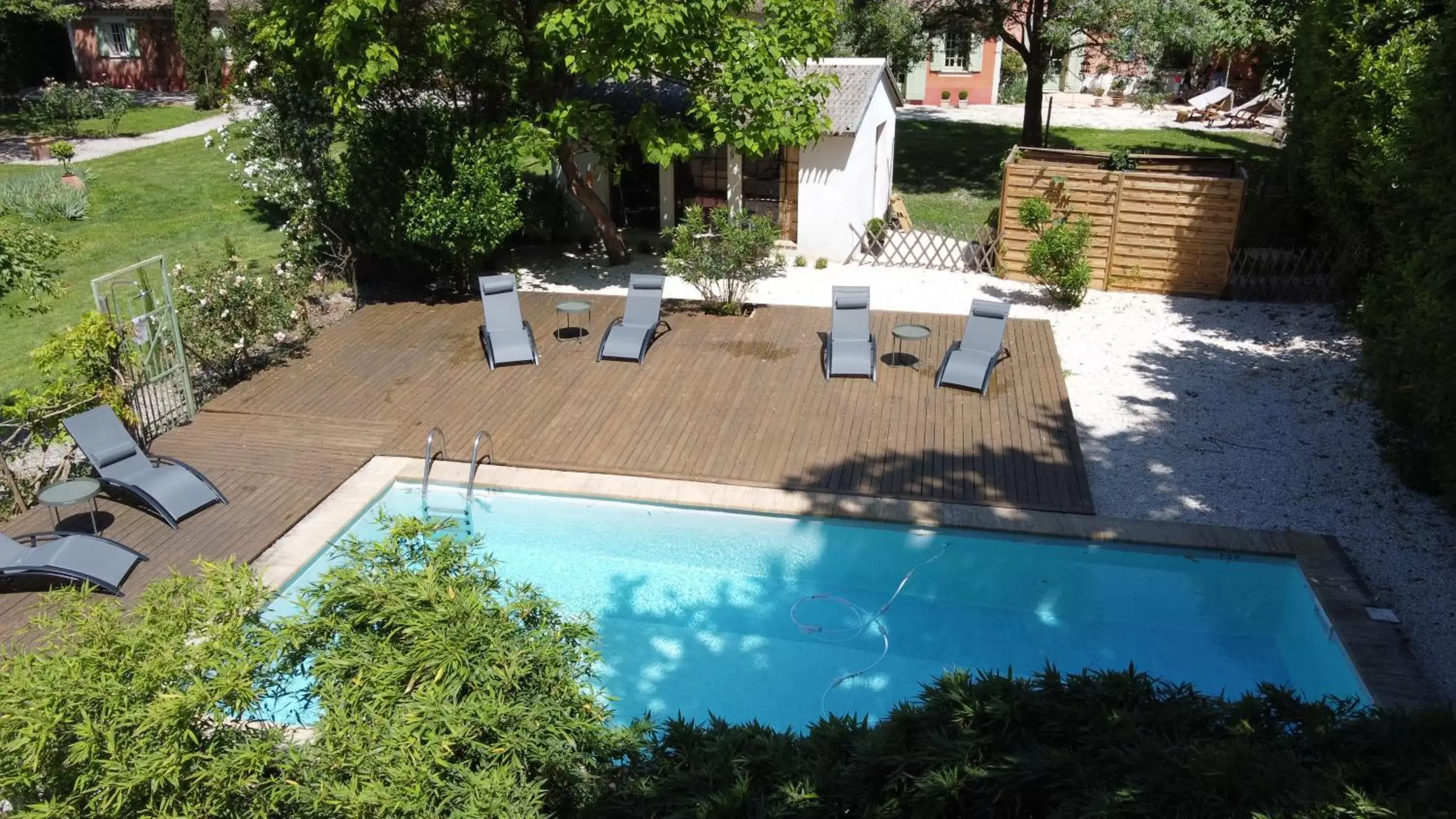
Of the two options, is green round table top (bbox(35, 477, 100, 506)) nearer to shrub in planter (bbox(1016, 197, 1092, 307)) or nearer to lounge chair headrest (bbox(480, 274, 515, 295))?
lounge chair headrest (bbox(480, 274, 515, 295))

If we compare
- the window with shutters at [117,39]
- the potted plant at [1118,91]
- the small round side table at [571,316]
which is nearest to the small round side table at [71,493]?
the small round side table at [571,316]

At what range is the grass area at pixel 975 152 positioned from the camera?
23.0 metres

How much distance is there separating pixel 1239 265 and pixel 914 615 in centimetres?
1094

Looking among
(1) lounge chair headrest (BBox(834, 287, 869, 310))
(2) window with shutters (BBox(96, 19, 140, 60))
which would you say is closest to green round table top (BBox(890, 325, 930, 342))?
(1) lounge chair headrest (BBox(834, 287, 869, 310))

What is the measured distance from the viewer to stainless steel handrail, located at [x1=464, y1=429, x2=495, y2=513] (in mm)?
11414

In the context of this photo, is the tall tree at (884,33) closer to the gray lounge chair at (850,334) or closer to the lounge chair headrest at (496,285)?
the gray lounge chair at (850,334)

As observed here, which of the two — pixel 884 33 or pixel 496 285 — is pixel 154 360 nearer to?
pixel 496 285

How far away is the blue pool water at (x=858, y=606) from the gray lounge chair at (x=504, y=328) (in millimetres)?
3662

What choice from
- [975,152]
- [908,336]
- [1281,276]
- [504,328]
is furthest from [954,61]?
[504,328]

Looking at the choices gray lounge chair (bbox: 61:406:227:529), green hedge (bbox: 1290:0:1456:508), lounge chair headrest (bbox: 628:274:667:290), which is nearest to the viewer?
green hedge (bbox: 1290:0:1456:508)

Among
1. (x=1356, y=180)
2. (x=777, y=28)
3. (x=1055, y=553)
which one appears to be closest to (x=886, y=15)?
(x=777, y=28)

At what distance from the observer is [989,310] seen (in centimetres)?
1402

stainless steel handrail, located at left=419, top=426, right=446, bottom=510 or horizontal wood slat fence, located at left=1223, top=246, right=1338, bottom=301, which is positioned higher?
horizontal wood slat fence, located at left=1223, top=246, right=1338, bottom=301

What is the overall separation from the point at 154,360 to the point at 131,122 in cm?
2255
